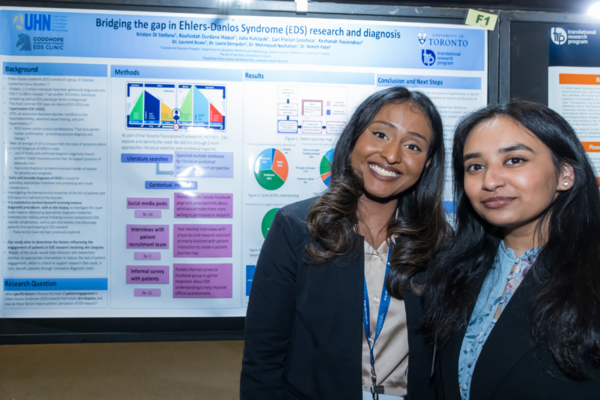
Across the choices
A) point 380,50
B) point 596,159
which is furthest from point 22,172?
point 596,159

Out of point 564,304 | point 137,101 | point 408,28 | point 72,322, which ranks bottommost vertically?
point 72,322

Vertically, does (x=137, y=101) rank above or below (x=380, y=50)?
below

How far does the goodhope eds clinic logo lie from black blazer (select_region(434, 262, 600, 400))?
6.72 feet

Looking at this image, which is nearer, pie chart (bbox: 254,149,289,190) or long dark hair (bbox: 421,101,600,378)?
long dark hair (bbox: 421,101,600,378)

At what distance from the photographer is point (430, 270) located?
4.15 feet

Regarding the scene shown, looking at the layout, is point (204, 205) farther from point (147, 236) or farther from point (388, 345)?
point (388, 345)

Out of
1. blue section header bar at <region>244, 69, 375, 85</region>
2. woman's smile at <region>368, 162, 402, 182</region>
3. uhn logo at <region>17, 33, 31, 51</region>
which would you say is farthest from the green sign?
uhn logo at <region>17, 33, 31, 51</region>

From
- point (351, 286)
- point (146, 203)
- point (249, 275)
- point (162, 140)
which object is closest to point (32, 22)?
point (162, 140)

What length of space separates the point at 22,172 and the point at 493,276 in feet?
6.48

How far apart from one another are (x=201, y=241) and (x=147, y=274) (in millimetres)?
289

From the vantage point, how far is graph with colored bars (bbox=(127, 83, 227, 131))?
1650 millimetres

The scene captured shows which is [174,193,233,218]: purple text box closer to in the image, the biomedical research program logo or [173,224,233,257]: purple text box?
[173,224,233,257]: purple text box

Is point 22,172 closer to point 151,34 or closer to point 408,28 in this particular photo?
point 151,34

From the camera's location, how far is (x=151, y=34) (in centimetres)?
166
